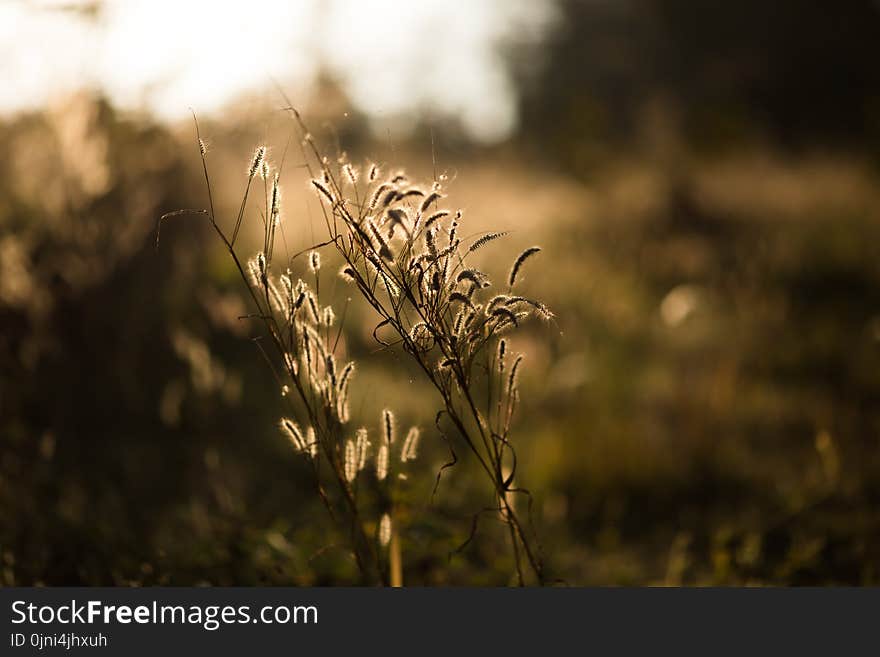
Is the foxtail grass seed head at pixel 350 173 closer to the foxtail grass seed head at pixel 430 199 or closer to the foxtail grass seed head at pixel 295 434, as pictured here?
the foxtail grass seed head at pixel 430 199

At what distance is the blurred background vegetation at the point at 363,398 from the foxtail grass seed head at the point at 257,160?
4 cm

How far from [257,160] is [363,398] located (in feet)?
3.47

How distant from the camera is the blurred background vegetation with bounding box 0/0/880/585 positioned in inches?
91.9

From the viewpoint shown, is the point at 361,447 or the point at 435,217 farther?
the point at 361,447

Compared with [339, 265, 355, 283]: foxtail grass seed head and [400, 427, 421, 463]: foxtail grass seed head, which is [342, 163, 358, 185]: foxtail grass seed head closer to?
[339, 265, 355, 283]: foxtail grass seed head

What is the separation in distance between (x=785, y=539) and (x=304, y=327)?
8.03ft

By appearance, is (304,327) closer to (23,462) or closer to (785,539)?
(23,462)

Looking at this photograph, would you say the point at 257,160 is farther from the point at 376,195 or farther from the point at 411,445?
the point at 411,445

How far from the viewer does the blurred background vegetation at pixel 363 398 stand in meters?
2.33

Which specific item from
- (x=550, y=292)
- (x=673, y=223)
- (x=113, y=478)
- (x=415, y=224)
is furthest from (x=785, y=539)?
(x=673, y=223)

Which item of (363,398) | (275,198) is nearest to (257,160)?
(275,198)

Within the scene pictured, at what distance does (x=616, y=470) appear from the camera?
3.52 meters

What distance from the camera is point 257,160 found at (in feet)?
4.56

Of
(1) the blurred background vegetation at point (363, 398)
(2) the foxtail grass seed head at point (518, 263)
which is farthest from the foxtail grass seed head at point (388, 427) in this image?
(2) the foxtail grass seed head at point (518, 263)
